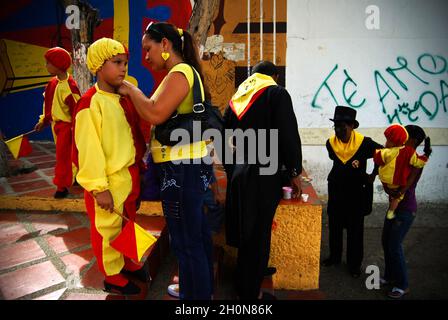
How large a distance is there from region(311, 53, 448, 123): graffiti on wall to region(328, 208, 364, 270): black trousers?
8.28 ft

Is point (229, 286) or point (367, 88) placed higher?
point (367, 88)

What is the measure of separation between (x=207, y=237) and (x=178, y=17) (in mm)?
4736

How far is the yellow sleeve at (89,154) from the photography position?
2.20 meters

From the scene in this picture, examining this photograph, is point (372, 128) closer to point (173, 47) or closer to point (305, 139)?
point (305, 139)

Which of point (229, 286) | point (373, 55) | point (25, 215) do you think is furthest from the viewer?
point (373, 55)

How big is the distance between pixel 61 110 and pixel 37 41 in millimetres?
4007

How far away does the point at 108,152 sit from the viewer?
7.60ft

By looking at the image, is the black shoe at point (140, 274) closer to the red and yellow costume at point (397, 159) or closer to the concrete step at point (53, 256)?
the concrete step at point (53, 256)

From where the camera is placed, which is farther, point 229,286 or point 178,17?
point 178,17

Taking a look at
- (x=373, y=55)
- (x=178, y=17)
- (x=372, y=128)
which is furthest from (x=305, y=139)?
(x=178, y=17)

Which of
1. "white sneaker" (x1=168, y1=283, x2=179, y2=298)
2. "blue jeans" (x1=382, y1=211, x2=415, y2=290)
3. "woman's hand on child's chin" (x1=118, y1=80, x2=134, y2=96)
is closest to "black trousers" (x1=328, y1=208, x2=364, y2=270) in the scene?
"blue jeans" (x1=382, y1=211, x2=415, y2=290)

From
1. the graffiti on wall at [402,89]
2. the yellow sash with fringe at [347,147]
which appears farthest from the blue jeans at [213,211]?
the graffiti on wall at [402,89]

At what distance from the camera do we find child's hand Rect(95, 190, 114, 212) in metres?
2.23
